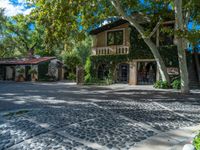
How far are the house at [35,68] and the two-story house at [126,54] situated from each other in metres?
9.18

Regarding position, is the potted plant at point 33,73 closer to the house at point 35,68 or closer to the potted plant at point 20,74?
the house at point 35,68

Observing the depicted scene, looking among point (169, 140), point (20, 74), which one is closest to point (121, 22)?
Answer: point (20, 74)

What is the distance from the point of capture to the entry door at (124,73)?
849 inches

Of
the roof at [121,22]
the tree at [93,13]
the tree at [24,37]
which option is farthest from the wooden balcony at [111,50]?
the tree at [24,37]

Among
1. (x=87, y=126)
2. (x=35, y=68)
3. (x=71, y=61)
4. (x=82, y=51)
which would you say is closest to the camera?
(x=87, y=126)

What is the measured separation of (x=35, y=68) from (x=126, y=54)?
45.5 ft

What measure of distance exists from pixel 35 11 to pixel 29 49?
2816cm

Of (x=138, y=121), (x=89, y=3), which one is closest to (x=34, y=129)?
(x=138, y=121)

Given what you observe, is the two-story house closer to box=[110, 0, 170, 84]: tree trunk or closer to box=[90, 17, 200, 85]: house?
box=[90, 17, 200, 85]: house

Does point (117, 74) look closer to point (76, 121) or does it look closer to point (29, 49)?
point (76, 121)

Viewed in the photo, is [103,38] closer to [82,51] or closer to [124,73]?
[124,73]

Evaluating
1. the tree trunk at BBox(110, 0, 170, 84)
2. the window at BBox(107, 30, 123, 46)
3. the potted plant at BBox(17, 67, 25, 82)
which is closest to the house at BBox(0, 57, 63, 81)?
the potted plant at BBox(17, 67, 25, 82)

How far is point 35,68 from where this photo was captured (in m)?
29.3

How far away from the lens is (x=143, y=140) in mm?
4973
